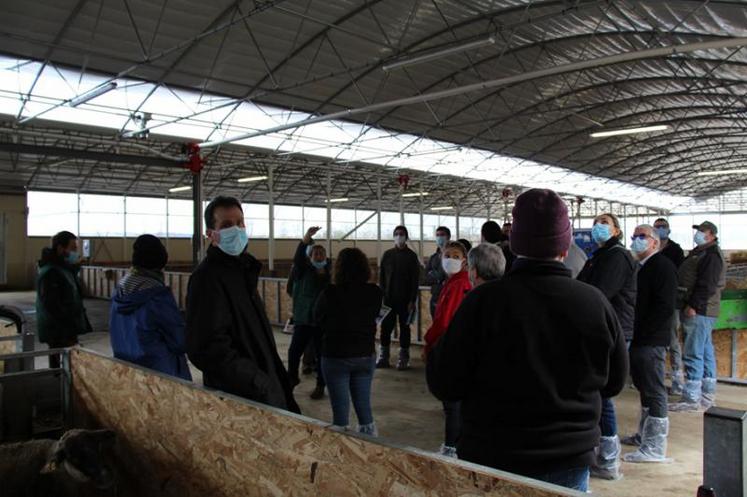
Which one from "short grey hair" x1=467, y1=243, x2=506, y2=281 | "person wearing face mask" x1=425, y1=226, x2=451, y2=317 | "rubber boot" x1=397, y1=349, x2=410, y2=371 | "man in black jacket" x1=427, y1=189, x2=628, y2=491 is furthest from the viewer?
"rubber boot" x1=397, y1=349, x2=410, y2=371

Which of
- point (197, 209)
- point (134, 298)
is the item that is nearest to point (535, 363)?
point (134, 298)

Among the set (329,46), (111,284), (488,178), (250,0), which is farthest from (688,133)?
(111,284)

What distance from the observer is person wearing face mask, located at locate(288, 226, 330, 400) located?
225 inches

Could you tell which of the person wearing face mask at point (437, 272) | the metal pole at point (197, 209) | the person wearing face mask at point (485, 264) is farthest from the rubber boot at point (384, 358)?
the metal pole at point (197, 209)

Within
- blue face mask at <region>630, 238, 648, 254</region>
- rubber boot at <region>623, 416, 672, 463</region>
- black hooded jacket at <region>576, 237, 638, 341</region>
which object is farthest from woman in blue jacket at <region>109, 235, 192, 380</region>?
blue face mask at <region>630, 238, 648, 254</region>

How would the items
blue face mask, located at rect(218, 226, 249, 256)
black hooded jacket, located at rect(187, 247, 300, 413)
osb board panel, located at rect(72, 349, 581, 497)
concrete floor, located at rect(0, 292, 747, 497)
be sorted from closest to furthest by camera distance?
osb board panel, located at rect(72, 349, 581, 497) < black hooded jacket, located at rect(187, 247, 300, 413) < blue face mask, located at rect(218, 226, 249, 256) < concrete floor, located at rect(0, 292, 747, 497)

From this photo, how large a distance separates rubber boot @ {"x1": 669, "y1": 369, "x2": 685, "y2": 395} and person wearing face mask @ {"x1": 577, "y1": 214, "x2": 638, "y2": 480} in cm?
246

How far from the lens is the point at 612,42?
12.3m

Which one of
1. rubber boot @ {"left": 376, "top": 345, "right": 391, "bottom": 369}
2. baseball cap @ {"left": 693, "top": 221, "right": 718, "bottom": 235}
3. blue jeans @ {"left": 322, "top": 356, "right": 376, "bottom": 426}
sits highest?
baseball cap @ {"left": 693, "top": 221, "right": 718, "bottom": 235}

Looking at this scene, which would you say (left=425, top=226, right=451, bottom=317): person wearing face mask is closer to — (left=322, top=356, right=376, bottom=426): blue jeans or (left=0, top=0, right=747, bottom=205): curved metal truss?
(left=322, top=356, right=376, bottom=426): blue jeans

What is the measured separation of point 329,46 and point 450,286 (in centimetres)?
946

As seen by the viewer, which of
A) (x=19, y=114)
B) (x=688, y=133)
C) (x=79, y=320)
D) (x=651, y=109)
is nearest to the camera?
(x=79, y=320)

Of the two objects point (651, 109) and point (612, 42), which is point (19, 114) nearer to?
point (612, 42)

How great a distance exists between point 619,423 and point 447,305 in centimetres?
244
